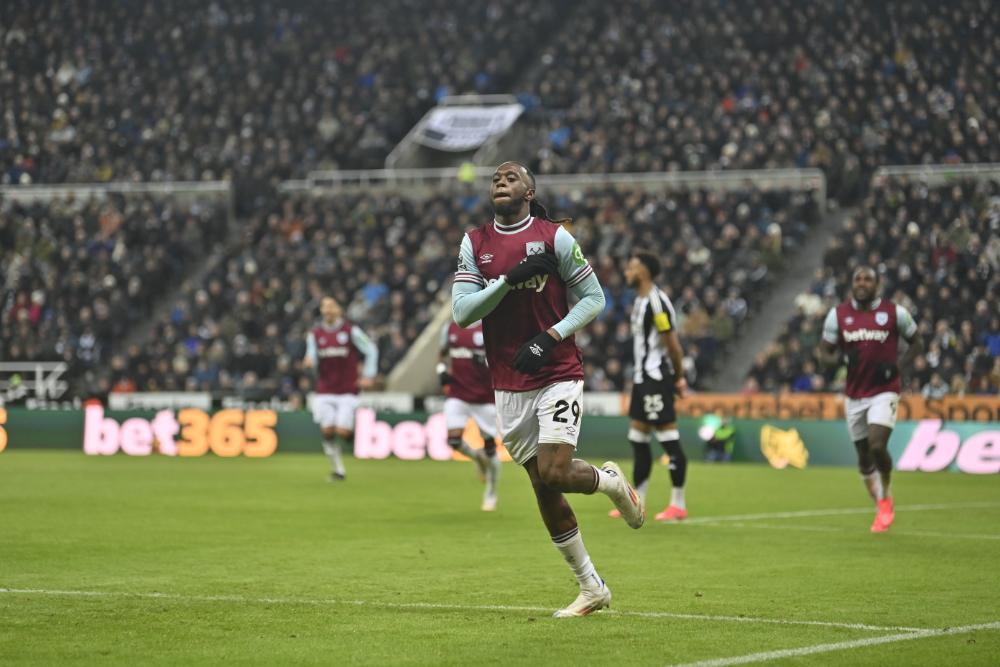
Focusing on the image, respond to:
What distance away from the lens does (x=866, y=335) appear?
51.4 ft

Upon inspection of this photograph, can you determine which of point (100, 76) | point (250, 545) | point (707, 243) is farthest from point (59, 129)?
point (250, 545)

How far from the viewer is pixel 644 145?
42.1 m

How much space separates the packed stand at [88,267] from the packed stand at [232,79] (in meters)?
2.43

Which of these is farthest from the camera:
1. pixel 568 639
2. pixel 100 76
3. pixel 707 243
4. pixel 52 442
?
pixel 100 76

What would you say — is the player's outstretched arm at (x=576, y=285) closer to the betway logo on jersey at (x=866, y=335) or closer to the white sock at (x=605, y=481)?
the white sock at (x=605, y=481)

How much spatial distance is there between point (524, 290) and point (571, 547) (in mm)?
1580

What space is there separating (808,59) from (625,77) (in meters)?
5.32

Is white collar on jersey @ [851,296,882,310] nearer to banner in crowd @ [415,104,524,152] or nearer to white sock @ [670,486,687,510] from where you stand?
white sock @ [670,486,687,510]

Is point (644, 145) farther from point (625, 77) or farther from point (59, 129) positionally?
point (59, 129)

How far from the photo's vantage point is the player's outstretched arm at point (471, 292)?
9.31 metres

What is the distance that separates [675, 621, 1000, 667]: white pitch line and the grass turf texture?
0.09 m

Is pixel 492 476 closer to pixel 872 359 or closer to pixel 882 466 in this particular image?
pixel 882 466

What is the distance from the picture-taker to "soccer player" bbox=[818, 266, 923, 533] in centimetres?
1558

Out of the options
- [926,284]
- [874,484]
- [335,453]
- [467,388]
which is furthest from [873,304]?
[926,284]
